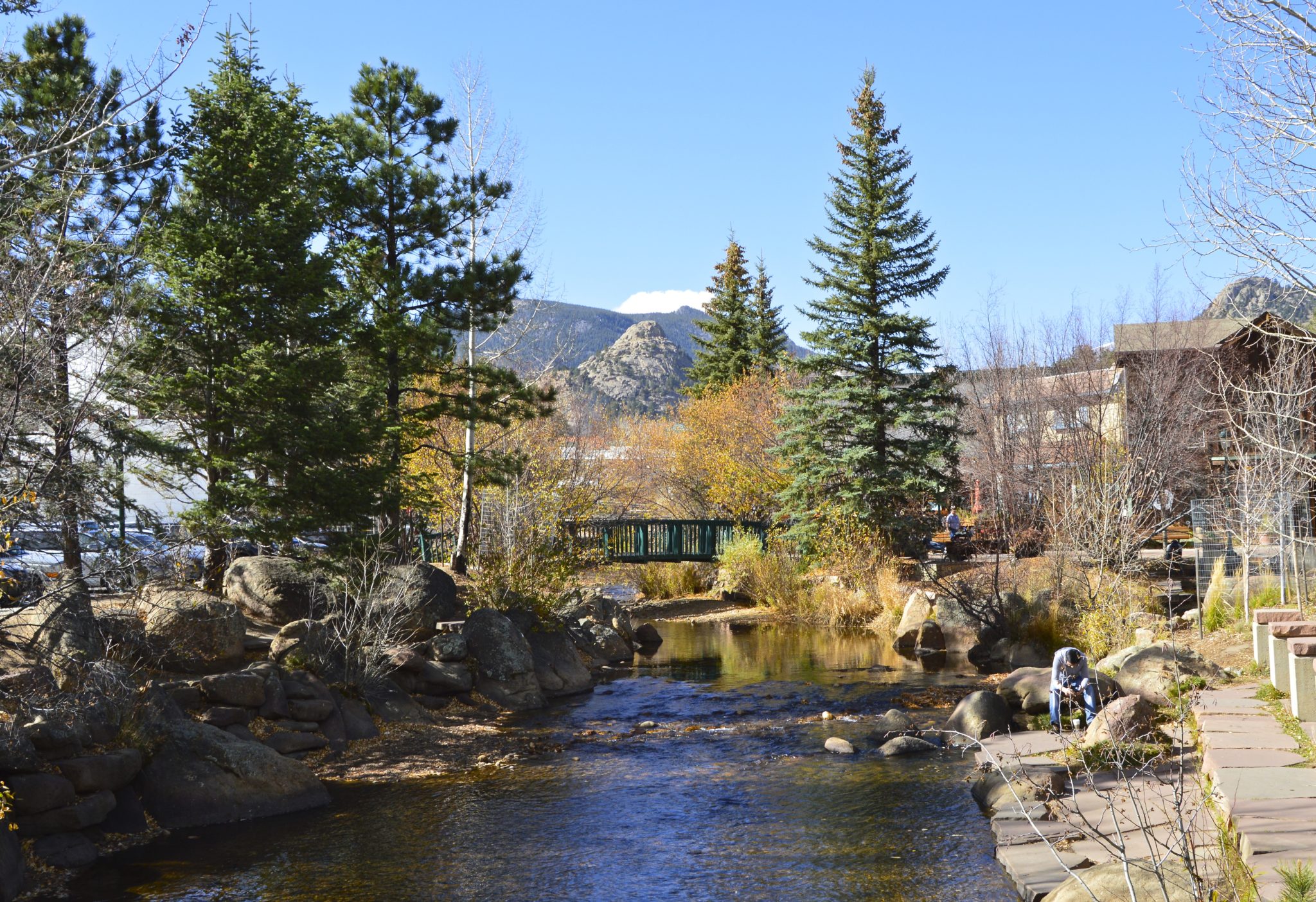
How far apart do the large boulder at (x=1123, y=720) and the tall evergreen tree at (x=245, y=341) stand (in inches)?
361

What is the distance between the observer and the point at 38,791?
9055 mm

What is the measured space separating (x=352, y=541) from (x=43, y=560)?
3.99 m

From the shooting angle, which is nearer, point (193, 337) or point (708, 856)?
point (708, 856)

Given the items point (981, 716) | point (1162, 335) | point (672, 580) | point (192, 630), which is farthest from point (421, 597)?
point (1162, 335)

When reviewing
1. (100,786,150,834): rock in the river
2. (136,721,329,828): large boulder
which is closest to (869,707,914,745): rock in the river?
(136,721,329,828): large boulder

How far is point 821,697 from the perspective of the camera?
615 inches

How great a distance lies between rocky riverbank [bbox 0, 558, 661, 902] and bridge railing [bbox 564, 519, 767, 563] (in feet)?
Answer: 25.0

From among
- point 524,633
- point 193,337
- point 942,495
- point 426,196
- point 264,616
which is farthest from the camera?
point 942,495

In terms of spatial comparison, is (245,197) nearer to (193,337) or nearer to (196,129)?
(196,129)

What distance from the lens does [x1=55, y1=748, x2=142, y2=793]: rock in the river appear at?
9414mm

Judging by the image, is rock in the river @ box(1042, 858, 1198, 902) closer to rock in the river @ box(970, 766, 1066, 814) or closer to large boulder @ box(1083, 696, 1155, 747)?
rock in the river @ box(970, 766, 1066, 814)

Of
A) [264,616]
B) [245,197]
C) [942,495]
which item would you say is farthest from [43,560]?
[942,495]

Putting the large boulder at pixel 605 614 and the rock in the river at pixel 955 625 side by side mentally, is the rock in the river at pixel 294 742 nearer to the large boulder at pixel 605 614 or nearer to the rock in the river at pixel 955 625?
the large boulder at pixel 605 614

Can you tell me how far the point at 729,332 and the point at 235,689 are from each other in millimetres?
31734
